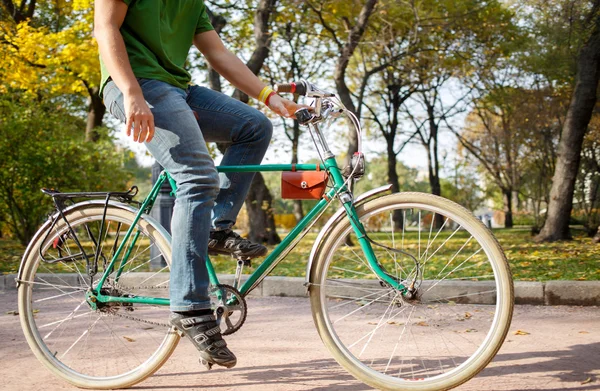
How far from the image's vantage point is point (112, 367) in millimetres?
3439

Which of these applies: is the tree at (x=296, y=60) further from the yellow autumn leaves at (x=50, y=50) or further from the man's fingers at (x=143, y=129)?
the man's fingers at (x=143, y=129)

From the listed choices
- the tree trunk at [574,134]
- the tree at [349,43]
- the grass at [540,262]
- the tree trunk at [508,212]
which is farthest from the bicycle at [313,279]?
the tree trunk at [508,212]

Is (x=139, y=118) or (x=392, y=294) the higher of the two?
(x=139, y=118)

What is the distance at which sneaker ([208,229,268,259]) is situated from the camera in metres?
3.14

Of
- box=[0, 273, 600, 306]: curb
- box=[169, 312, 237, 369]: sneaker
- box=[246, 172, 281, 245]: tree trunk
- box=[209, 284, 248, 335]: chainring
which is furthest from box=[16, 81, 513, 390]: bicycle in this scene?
box=[246, 172, 281, 245]: tree trunk

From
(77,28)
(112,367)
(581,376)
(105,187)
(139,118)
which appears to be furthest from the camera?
(77,28)

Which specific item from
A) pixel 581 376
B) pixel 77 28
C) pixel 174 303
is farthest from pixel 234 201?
pixel 77 28

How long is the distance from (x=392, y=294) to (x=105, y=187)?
11.7 m

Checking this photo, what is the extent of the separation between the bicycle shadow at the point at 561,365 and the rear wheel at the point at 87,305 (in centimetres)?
169

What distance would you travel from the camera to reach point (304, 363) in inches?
143

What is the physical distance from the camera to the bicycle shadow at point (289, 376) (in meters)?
3.16

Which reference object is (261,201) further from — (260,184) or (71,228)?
(71,228)

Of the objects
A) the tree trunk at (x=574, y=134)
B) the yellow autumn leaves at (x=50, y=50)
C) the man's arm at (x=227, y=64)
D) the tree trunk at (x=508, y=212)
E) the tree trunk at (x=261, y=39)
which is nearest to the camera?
the man's arm at (x=227, y=64)

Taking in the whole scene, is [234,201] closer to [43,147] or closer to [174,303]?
[174,303]
